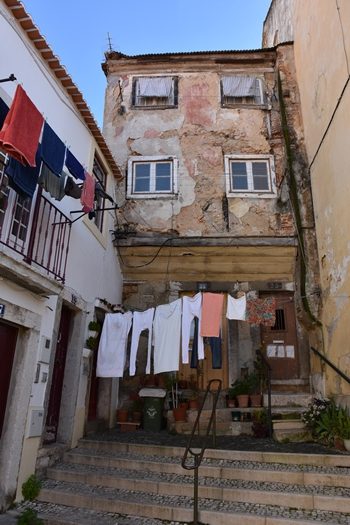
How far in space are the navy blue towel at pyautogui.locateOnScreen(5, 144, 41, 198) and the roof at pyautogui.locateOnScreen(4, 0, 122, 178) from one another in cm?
210

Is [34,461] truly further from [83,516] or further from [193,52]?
[193,52]

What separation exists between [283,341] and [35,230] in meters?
6.58

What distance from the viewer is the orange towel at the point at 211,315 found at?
7422 millimetres

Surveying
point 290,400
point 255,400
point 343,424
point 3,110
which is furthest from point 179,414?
point 3,110

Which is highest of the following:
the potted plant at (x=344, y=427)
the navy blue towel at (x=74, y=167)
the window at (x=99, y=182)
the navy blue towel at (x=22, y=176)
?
the window at (x=99, y=182)

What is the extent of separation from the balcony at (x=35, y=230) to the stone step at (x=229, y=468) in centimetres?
300

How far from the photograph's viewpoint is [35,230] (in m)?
5.95

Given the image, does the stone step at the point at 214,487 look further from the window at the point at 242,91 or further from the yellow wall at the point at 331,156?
the window at the point at 242,91

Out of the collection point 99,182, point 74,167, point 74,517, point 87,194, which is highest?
point 99,182

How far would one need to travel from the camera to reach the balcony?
223 inches

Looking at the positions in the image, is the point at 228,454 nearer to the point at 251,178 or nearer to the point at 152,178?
the point at 251,178

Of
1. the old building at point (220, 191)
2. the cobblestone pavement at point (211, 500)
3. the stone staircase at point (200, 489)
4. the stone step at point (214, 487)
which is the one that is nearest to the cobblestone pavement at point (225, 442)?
the cobblestone pavement at point (211, 500)

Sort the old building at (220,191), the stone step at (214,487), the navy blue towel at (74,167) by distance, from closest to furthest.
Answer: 1. the stone step at (214,487)
2. the navy blue towel at (74,167)
3. the old building at (220,191)

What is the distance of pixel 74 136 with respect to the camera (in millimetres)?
7898
